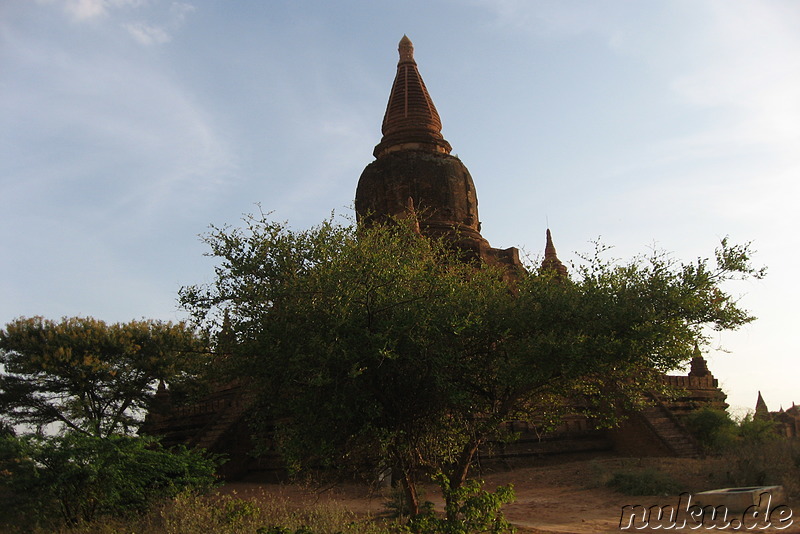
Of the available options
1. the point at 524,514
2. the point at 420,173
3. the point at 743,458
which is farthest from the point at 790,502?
the point at 420,173

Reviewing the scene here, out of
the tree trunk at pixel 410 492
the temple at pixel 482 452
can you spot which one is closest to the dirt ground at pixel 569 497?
the temple at pixel 482 452

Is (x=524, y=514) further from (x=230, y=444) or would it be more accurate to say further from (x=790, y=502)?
(x=230, y=444)

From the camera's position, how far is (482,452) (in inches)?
707

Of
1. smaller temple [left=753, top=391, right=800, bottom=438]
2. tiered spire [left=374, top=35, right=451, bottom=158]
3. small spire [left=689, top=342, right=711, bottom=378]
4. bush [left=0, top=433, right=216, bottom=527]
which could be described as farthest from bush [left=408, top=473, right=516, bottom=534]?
smaller temple [left=753, top=391, right=800, bottom=438]

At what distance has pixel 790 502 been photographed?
38.7ft

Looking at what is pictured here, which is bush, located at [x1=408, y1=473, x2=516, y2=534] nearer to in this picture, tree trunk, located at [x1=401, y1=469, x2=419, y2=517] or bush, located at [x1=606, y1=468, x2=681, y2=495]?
tree trunk, located at [x1=401, y1=469, x2=419, y2=517]

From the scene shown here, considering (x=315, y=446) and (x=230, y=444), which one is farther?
(x=230, y=444)

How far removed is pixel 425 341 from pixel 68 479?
5.86m

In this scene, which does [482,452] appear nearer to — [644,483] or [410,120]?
[644,483]

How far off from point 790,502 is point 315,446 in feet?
25.2

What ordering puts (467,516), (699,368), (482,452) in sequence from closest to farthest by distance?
(467,516)
(482,452)
(699,368)

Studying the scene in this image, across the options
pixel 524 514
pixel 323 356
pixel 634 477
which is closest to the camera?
pixel 323 356

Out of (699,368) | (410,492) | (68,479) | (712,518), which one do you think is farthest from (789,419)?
(68,479)

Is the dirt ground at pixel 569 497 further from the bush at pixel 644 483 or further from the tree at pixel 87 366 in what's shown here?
the tree at pixel 87 366
